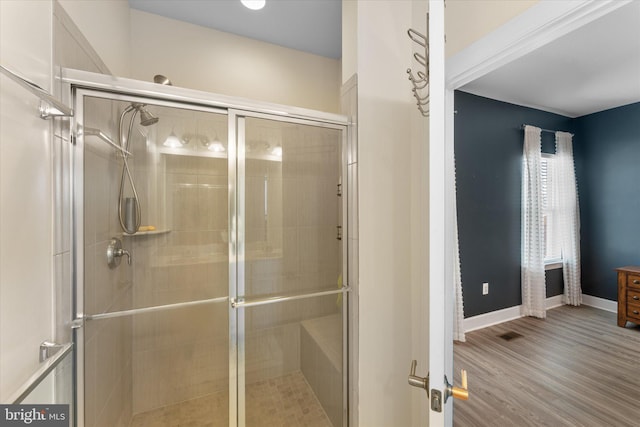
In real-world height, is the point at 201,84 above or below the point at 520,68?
below

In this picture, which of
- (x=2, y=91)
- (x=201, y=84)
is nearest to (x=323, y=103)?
(x=201, y=84)

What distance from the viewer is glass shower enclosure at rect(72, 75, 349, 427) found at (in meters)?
1.10

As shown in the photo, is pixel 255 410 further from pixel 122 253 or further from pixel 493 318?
pixel 493 318

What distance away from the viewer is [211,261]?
127 cm

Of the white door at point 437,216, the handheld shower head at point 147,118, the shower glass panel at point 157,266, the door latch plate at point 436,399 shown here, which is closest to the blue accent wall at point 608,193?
the white door at point 437,216

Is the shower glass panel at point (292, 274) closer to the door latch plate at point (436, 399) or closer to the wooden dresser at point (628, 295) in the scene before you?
the door latch plate at point (436, 399)

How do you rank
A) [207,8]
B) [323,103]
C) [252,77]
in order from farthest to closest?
[323,103] → [252,77] → [207,8]

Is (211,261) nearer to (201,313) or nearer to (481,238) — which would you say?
(201,313)

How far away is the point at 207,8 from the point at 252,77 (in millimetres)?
508

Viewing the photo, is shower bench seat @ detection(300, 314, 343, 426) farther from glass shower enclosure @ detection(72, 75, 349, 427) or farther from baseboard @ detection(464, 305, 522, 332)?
baseboard @ detection(464, 305, 522, 332)

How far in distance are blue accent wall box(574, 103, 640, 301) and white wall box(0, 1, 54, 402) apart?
14.2 feet

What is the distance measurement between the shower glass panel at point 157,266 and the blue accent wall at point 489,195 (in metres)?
2.22

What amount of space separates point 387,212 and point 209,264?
1.03 metres

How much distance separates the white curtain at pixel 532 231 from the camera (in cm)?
269
